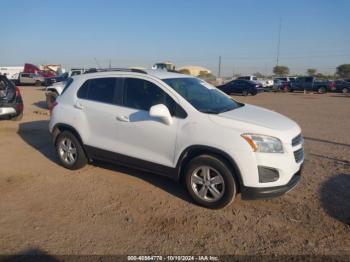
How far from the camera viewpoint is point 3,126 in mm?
10539

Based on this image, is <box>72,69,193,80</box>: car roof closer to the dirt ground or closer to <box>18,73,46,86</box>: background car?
the dirt ground

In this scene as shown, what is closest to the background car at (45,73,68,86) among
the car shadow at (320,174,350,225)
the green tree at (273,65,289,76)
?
the car shadow at (320,174,350,225)

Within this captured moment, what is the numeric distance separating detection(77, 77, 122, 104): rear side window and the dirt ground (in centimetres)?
131

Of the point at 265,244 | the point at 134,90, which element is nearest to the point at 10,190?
the point at 134,90

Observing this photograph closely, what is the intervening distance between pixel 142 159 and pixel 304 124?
8404mm

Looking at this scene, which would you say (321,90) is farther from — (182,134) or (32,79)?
(182,134)

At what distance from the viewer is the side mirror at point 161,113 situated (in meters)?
4.59

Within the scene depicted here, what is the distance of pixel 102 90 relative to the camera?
5766 millimetres

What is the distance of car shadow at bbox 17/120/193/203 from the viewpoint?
5.38 meters

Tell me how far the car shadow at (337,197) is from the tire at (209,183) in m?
1.36

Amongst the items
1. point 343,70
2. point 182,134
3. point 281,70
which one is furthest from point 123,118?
point 281,70

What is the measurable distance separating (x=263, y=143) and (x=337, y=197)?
167cm

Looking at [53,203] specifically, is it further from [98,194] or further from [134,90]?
[134,90]

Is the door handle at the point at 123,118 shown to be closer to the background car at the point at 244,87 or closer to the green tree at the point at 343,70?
the background car at the point at 244,87
